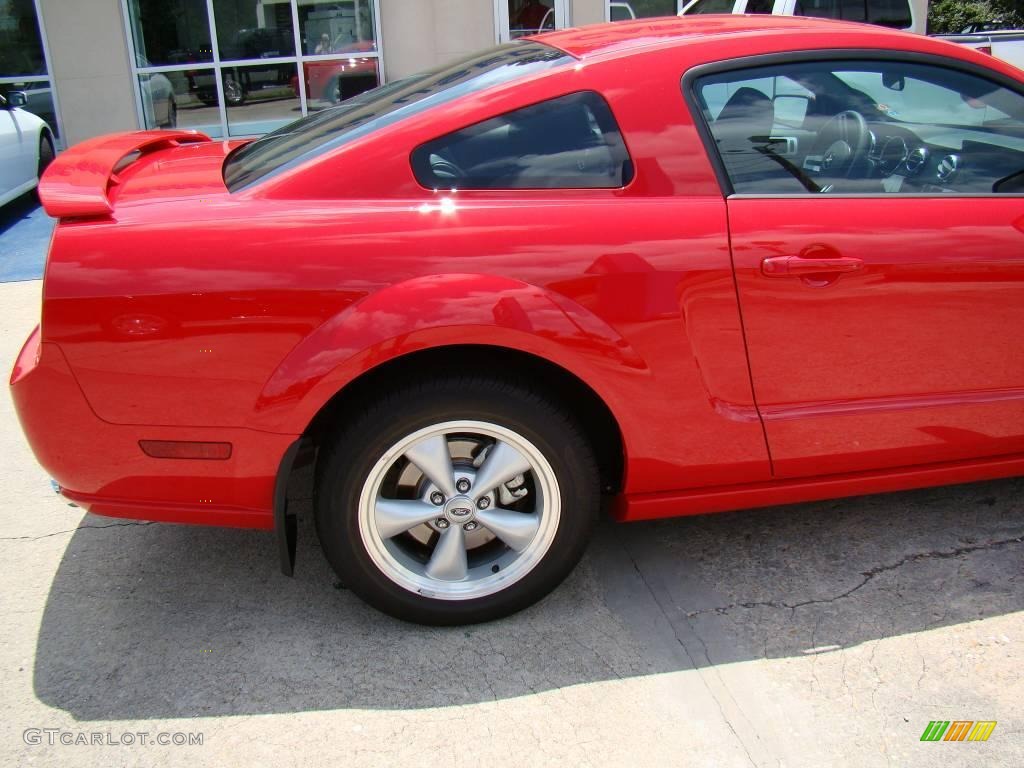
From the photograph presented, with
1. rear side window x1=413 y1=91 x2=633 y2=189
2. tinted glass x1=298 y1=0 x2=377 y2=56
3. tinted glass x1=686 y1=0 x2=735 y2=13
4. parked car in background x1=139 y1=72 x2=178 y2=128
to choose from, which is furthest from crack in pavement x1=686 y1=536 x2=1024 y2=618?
parked car in background x1=139 y1=72 x2=178 y2=128

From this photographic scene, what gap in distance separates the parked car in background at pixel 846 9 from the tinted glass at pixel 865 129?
18.9 ft

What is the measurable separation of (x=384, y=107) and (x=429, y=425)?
3.51 ft

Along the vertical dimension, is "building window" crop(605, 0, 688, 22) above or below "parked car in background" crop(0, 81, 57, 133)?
above

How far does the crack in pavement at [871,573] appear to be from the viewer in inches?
116

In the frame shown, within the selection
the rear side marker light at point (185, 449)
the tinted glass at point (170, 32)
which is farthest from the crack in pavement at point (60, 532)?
the tinted glass at point (170, 32)

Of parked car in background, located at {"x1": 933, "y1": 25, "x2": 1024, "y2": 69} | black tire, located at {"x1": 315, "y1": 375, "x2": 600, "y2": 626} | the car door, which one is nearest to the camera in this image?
black tire, located at {"x1": 315, "y1": 375, "x2": 600, "y2": 626}

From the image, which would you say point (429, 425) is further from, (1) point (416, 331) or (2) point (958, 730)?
(2) point (958, 730)

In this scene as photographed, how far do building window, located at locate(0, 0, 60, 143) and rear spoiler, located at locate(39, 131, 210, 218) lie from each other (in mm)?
7073

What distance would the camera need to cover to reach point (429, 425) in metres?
2.62

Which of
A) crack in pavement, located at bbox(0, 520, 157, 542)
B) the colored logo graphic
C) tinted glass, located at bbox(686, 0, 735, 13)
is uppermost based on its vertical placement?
tinted glass, located at bbox(686, 0, 735, 13)

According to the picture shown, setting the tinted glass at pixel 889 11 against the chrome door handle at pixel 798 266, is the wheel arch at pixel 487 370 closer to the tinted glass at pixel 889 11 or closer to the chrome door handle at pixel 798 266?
the chrome door handle at pixel 798 266

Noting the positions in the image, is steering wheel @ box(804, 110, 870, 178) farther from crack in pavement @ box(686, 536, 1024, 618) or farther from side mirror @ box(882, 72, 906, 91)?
crack in pavement @ box(686, 536, 1024, 618)

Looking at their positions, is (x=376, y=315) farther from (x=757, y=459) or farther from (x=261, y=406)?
(x=757, y=459)

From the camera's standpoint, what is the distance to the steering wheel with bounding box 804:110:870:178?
9.48 feet
